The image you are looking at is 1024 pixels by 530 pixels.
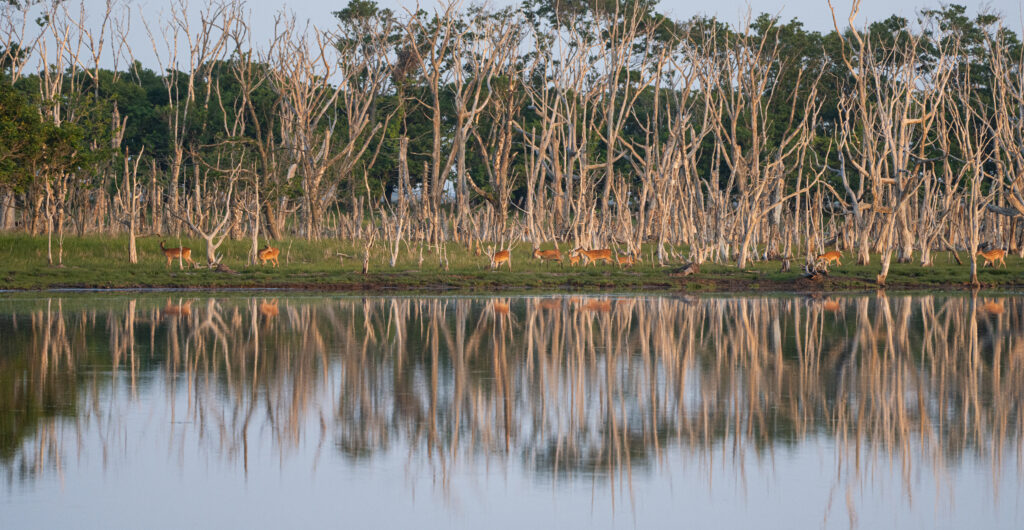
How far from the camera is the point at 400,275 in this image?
1208 inches

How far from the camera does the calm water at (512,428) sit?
7.53m

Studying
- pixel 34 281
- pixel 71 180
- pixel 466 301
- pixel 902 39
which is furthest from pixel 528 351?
pixel 902 39

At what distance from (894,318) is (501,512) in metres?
15.2

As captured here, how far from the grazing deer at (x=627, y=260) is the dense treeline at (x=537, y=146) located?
2.43ft

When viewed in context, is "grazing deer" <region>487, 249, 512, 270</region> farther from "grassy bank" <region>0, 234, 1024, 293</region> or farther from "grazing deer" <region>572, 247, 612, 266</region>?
"grazing deer" <region>572, 247, 612, 266</region>

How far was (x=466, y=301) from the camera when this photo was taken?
25.7 meters

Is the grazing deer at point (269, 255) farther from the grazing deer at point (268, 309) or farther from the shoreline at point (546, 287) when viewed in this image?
the grazing deer at point (268, 309)

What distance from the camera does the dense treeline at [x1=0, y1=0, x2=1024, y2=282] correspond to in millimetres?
34719

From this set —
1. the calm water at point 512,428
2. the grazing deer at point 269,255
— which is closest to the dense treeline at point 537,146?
the grazing deer at point 269,255

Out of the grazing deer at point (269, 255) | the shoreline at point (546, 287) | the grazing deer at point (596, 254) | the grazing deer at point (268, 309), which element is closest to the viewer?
the grazing deer at point (268, 309)

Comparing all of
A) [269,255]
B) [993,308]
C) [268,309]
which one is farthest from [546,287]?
[993,308]

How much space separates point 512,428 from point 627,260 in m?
23.7

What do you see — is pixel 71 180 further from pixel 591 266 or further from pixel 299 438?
pixel 299 438

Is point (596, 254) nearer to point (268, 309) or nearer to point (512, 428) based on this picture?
point (268, 309)
